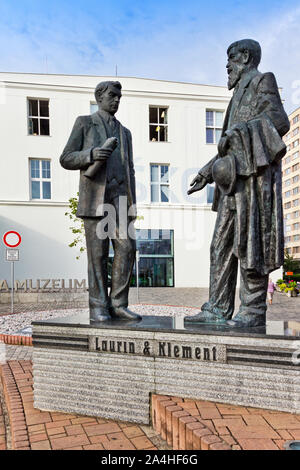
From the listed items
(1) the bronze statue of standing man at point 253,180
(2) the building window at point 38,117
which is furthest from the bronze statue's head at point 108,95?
(2) the building window at point 38,117

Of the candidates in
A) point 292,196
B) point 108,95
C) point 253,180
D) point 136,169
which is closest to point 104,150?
point 108,95

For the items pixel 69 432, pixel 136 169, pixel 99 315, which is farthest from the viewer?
pixel 136 169

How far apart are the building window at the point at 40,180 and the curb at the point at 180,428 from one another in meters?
19.5

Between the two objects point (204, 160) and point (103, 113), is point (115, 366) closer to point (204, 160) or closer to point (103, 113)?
point (103, 113)

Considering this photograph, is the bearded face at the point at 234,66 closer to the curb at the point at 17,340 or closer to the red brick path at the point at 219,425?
the red brick path at the point at 219,425

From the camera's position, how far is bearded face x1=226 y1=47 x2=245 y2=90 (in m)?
3.79

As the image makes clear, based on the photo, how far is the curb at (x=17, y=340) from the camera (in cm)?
712

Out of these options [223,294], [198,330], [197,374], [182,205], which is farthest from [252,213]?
[182,205]

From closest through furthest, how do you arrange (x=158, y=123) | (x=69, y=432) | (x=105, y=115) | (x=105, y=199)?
1. (x=69, y=432)
2. (x=105, y=199)
3. (x=105, y=115)
4. (x=158, y=123)

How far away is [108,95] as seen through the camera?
416cm

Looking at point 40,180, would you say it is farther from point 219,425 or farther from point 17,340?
point 219,425

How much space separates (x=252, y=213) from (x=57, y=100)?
2044cm

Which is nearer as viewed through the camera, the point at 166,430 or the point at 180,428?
the point at 180,428

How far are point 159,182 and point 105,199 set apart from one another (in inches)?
737
